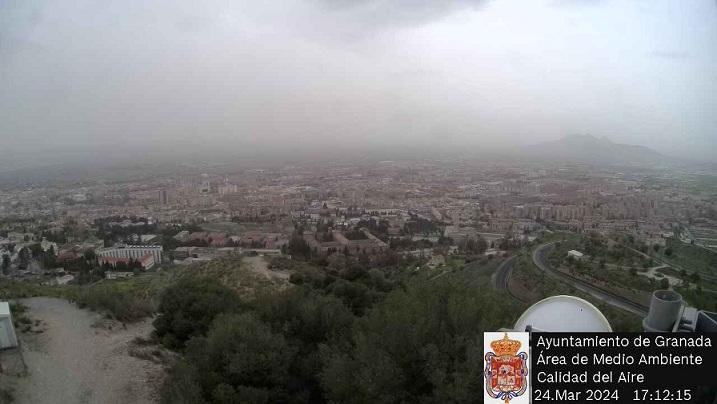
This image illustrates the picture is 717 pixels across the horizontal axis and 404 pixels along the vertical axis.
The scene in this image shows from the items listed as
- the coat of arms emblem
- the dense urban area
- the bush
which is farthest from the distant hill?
the bush

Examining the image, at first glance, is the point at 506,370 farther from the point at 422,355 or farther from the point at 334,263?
the point at 334,263

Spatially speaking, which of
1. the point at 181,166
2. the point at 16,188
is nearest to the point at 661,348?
the point at 16,188

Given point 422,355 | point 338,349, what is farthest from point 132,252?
point 422,355

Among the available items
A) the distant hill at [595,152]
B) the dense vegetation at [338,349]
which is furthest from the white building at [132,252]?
the distant hill at [595,152]

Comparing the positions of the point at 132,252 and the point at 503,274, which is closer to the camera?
the point at 503,274

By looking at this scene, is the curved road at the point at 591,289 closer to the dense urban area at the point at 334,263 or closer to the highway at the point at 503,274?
the dense urban area at the point at 334,263

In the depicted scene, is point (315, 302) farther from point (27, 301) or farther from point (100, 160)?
point (100, 160)
